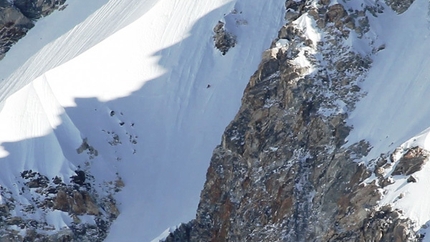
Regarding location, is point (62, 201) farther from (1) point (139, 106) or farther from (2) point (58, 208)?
(1) point (139, 106)

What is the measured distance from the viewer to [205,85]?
8869 cm

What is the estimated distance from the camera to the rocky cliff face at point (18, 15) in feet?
336

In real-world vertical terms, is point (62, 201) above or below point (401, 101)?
above

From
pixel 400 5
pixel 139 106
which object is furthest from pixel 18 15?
pixel 400 5

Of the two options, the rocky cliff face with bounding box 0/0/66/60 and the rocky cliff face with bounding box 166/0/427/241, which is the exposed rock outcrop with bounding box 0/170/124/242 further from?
the rocky cliff face with bounding box 0/0/66/60

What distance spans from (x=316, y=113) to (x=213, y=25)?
58.1 ft

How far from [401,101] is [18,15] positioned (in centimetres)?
3803

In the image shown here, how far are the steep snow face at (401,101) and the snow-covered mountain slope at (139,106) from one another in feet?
34.6

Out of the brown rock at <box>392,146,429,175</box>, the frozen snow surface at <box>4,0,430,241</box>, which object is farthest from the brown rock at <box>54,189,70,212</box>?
the brown rock at <box>392,146,429,175</box>

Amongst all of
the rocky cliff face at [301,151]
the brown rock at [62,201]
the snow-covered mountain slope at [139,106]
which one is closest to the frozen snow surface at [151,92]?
the snow-covered mountain slope at [139,106]

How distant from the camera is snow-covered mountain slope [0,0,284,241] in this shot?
83.6 m

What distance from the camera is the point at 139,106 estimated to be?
3499 inches

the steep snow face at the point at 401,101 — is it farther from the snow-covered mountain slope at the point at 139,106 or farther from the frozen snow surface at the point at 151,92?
the snow-covered mountain slope at the point at 139,106

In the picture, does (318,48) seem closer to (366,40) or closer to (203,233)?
(366,40)
